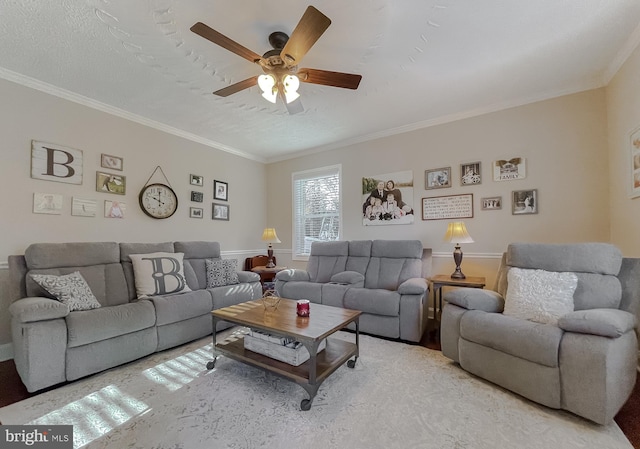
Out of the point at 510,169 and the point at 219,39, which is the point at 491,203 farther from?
the point at 219,39

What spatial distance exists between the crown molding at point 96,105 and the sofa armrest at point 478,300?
399cm

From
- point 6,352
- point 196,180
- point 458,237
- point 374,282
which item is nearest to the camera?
point 6,352

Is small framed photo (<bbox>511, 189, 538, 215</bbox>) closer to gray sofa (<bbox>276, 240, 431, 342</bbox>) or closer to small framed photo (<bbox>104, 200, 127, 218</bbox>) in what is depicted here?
gray sofa (<bbox>276, 240, 431, 342</bbox>)

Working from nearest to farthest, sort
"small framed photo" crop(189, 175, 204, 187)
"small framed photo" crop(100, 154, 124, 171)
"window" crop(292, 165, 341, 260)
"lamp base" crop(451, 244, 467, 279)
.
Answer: "lamp base" crop(451, 244, 467, 279)
"small framed photo" crop(100, 154, 124, 171)
"small framed photo" crop(189, 175, 204, 187)
"window" crop(292, 165, 341, 260)

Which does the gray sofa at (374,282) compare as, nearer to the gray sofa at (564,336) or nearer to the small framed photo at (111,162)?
the gray sofa at (564,336)

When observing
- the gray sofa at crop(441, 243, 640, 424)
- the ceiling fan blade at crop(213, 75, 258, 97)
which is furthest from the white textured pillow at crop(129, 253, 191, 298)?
the gray sofa at crop(441, 243, 640, 424)

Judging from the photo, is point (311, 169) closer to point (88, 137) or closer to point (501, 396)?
point (88, 137)

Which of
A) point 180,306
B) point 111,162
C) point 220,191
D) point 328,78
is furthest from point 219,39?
point 220,191

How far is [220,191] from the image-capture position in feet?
14.8

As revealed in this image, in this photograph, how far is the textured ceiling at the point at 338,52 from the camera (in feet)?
6.08

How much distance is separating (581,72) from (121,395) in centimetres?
477

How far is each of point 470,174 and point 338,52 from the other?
2.25 metres

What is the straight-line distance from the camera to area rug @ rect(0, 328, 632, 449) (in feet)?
4.85

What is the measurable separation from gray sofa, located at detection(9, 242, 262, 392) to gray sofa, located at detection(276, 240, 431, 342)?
3.05ft
